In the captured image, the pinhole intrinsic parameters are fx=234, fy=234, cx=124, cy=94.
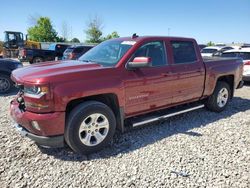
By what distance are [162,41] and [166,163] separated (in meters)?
2.36

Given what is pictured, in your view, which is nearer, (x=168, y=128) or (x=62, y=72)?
(x=62, y=72)

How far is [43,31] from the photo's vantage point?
193 feet

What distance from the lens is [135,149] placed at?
3.83 m

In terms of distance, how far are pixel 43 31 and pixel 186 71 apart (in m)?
60.0

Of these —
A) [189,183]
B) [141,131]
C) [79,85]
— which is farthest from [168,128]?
[79,85]

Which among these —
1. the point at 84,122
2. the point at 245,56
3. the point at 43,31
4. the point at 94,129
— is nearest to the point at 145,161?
the point at 94,129

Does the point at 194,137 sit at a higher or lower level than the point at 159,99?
lower

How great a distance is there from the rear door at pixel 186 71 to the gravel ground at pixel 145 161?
70 cm

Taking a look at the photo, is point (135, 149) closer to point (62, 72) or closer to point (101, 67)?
point (101, 67)

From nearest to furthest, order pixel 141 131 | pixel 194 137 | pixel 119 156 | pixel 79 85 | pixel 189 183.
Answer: pixel 189 183, pixel 79 85, pixel 119 156, pixel 194 137, pixel 141 131

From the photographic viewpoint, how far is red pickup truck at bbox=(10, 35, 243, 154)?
129 inches

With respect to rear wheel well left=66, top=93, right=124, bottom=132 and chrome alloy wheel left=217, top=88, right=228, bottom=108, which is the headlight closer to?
rear wheel well left=66, top=93, right=124, bottom=132

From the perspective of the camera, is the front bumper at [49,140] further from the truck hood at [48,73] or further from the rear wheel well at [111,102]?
the truck hood at [48,73]

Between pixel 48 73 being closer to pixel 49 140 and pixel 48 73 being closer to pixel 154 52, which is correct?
pixel 49 140
